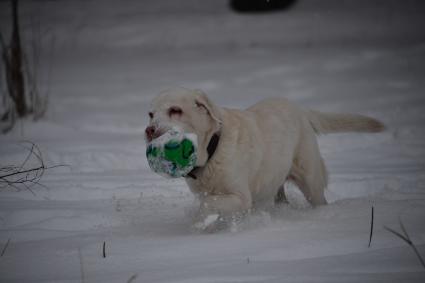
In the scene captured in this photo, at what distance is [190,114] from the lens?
424cm

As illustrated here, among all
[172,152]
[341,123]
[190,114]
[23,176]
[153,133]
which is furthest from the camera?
[23,176]

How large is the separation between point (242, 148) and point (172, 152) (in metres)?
0.81

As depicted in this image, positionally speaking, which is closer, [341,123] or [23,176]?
[341,123]

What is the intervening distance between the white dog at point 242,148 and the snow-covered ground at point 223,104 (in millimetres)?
256

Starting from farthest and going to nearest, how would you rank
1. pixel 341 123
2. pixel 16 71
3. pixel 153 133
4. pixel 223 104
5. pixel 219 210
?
pixel 223 104 < pixel 16 71 < pixel 341 123 < pixel 219 210 < pixel 153 133

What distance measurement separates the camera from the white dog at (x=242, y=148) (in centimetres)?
420

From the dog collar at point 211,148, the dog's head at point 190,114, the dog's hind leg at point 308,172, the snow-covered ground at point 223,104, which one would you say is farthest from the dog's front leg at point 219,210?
the dog's hind leg at point 308,172

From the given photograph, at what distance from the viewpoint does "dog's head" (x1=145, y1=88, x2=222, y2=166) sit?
4.17 meters

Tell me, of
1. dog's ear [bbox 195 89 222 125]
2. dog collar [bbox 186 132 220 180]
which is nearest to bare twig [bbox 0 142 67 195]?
dog collar [bbox 186 132 220 180]

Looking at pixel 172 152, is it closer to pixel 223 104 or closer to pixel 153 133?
pixel 153 133

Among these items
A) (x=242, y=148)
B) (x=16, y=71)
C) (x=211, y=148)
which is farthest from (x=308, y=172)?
(x=16, y=71)

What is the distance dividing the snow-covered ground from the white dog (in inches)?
10.1

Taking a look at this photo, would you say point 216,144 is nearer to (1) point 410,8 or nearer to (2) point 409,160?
(2) point 409,160

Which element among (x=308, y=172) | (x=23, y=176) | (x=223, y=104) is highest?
(x=308, y=172)
